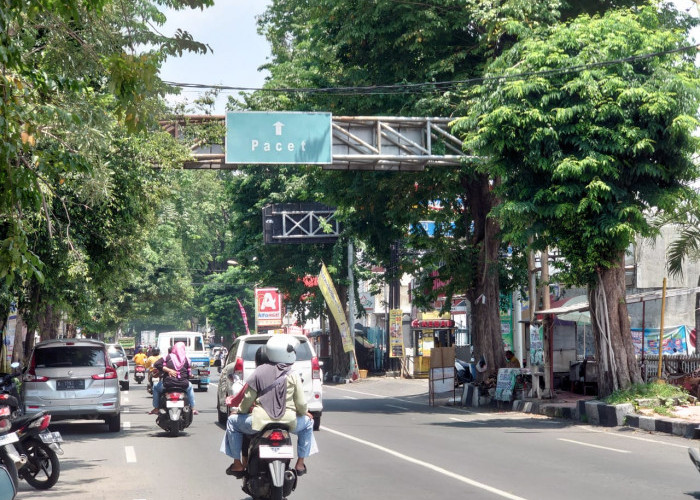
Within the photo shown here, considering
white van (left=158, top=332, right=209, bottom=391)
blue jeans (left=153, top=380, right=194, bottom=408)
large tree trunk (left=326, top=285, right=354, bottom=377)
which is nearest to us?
blue jeans (left=153, top=380, right=194, bottom=408)

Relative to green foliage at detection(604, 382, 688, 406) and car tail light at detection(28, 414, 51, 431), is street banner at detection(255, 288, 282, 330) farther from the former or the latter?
car tail light at detection(28, 414, 51, 431)

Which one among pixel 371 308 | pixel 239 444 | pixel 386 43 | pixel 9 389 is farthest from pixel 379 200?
pixel 371 308

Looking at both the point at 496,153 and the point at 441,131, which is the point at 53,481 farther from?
the point at 441,131

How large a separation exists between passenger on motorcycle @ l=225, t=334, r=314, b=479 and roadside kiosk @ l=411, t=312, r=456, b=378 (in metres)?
34.7

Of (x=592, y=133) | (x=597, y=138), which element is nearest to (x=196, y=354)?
(x=597, y=138)

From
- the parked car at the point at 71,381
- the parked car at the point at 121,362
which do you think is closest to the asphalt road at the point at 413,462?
the parked car at the point at 71,381

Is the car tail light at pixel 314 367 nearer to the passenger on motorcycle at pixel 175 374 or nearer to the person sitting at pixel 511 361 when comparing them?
the passenger on motorcycle at pixel 175 374

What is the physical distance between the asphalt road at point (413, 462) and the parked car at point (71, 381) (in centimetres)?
57

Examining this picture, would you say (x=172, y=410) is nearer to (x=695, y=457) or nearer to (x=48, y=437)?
(x=48, y=437)

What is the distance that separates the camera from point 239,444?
8.84 metres

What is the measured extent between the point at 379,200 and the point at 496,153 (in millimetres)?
8101

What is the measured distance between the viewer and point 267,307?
204ft

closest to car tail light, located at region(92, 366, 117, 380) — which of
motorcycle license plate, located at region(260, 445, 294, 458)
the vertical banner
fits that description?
motorcycle license plate, located at region(260, 445, 294, 458)

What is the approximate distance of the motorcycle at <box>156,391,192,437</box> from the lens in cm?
1744
